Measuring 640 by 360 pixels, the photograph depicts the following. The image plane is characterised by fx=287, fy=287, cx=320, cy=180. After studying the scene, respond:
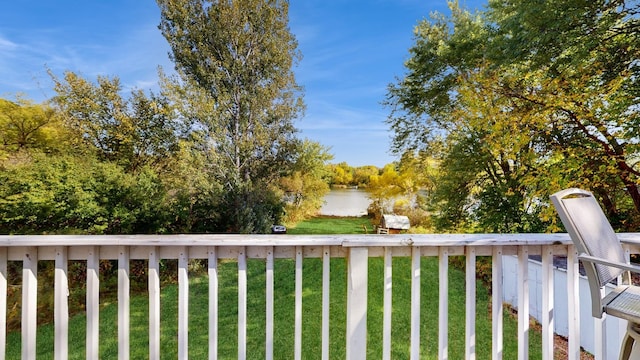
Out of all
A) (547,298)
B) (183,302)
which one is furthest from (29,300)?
(547,298)

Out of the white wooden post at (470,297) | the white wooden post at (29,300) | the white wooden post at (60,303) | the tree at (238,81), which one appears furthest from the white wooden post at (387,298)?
the tree at (238,81)

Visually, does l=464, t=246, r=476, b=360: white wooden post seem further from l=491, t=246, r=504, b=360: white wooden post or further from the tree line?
the tree line

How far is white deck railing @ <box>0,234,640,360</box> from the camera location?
1.18 m

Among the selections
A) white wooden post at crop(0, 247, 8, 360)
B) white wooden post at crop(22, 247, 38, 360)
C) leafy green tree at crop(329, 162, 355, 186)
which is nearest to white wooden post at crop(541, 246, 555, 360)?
white wooden post at crop(22, 247, 38, 360)

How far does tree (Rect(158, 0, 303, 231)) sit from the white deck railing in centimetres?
735

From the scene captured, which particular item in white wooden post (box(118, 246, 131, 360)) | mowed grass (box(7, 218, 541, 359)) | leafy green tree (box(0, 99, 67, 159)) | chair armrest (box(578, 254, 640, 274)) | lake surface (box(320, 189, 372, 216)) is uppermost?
leafy green tree (box(0, 99, 67, 159))

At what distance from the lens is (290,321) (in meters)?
4.48

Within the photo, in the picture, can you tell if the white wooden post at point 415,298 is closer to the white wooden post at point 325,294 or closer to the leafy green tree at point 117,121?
the white wooden post at point 325,294

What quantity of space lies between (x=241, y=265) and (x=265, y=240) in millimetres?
158

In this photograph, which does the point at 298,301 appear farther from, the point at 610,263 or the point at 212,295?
the point at 610,263

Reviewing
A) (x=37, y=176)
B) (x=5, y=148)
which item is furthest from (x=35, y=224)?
(x=5, y=148)

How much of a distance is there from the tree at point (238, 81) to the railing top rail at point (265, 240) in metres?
7.38

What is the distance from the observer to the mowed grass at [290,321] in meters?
3.52

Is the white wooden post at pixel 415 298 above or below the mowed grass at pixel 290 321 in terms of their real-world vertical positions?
above
